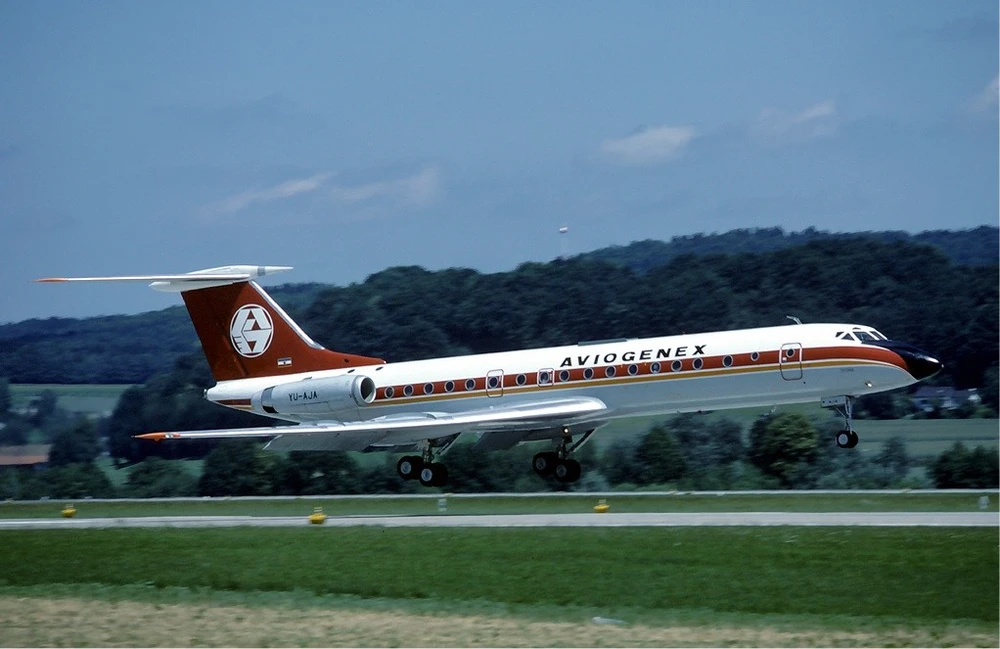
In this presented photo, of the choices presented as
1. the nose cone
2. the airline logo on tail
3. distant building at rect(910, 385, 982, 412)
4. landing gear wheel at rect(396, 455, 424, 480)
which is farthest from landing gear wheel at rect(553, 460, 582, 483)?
distant building at rect(910, 385, 982, 412)

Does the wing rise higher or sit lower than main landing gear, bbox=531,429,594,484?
higher

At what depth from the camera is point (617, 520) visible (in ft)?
84.5

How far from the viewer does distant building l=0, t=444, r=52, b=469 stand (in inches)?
1874

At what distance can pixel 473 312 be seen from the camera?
74250mm

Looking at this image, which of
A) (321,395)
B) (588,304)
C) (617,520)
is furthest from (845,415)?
(588,304)

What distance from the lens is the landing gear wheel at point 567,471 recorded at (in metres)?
33.7

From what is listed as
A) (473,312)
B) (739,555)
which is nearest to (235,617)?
(739,555)

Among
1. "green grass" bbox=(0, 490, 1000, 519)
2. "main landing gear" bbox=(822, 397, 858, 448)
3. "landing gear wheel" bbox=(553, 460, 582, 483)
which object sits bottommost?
"green grass" bbox=(0, 490, 1000, 519)

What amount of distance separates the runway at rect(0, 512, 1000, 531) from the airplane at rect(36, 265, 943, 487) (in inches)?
87.8

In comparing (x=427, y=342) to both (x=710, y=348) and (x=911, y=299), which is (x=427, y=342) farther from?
(x=710, y=348)

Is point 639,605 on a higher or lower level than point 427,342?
lower

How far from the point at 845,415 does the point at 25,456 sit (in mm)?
29712

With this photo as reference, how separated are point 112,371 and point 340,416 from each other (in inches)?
1401

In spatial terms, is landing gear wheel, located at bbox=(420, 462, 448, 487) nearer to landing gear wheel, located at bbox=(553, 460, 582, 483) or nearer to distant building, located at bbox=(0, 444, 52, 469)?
landing gear wheel, located at bbox=(553, 460, 582, 483)
